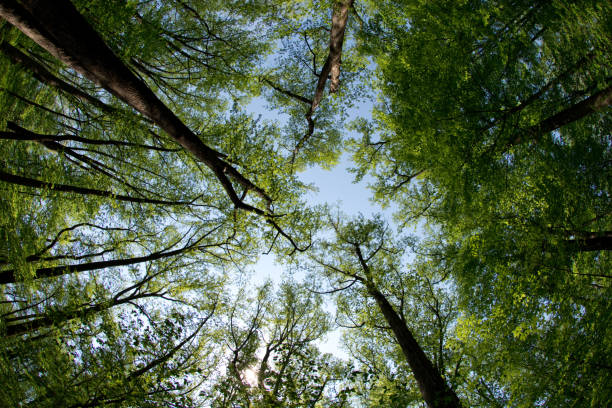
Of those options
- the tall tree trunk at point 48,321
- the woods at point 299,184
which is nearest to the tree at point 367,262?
the woods at point 299,184

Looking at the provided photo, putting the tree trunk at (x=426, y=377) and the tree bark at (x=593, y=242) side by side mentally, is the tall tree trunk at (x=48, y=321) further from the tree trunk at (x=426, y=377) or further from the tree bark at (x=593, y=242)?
the tree bark at (x=593, y=242)

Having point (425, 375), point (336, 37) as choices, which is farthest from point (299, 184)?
point (425, 375)

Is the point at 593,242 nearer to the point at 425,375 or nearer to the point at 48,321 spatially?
the point at 425,375

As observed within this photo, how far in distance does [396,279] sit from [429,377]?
401cm

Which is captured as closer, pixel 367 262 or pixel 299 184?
pixel 299 184

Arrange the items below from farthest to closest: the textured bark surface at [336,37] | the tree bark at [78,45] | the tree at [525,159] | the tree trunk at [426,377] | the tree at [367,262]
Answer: the tree at [367,262] → the textured bark surface at [336,37] → the tree trunk at [426,377] → the tree at [525,159] → the tree bark at [78,45]

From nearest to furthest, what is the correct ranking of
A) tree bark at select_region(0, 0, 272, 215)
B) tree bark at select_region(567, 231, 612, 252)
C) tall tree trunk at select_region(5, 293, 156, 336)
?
1. tree bark at select_region(0, 0, 272, 215)
2. tree bark at select_region(567, 231, 612, 252)
3. tall tree trunk at select_region(5, 293, 156, 336)

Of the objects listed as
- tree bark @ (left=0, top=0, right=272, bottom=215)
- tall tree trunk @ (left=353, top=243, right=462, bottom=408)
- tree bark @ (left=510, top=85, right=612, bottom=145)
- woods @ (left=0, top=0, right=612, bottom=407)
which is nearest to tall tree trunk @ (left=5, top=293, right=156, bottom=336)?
woods @ (left=0, top=0, right=612, bottom=407)

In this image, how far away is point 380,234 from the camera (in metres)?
10.0

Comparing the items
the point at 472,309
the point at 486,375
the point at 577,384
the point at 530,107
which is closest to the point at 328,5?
the point at 530,107

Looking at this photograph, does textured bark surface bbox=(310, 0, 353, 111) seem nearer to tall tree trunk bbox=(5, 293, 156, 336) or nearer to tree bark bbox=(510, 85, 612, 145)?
tree bark bbox=(510, 85, 612, 145)

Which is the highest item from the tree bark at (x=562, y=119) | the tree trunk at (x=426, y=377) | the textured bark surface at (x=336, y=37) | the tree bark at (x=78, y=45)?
the textured bark surface at (x=336, y=37)

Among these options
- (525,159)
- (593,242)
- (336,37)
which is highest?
(336,37)

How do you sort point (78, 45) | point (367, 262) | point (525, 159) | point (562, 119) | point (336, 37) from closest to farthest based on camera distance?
point (78, 45)
point (562, 119)
point (525, 159)
point (336, 37)
point (367, 262)
